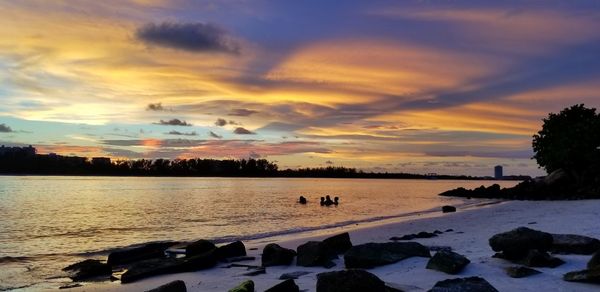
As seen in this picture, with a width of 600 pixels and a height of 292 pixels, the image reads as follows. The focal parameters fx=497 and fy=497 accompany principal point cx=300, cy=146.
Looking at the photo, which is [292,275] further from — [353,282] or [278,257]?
[353,282]

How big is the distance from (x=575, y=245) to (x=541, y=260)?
6.80ft

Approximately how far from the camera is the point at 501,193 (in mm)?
73250

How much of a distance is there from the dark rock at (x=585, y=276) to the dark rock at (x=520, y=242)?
217 cm

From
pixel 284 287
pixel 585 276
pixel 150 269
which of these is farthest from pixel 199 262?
pixel 585 276

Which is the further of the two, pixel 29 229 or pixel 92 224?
pixel 92 224

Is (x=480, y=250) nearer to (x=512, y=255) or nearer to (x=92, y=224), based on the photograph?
(x=512, y=255)

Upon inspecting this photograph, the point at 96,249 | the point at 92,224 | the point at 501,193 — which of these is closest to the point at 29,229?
the point at 92,224

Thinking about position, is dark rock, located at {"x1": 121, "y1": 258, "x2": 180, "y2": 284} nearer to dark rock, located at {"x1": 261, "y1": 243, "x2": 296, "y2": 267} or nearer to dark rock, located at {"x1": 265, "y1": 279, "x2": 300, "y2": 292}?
dark rock, located at {"x1": 261, "y1": 243, "x2": 296, "y2": 267}

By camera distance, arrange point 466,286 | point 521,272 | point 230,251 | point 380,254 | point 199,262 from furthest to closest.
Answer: point 230,251
point 199,262
point 380,254
point 521,272
point 466,286

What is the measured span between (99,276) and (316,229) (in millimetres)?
18247

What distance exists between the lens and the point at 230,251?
57.9ft

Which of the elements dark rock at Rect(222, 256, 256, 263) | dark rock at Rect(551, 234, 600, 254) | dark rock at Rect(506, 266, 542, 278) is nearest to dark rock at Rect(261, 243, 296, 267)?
dark rock at Rect(222, 256, 256, 263)

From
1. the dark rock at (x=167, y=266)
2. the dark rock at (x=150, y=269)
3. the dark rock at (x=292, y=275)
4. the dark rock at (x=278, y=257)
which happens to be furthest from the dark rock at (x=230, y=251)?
the dark rock at (x=292, y=275)

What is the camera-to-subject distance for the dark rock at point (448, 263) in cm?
1106
